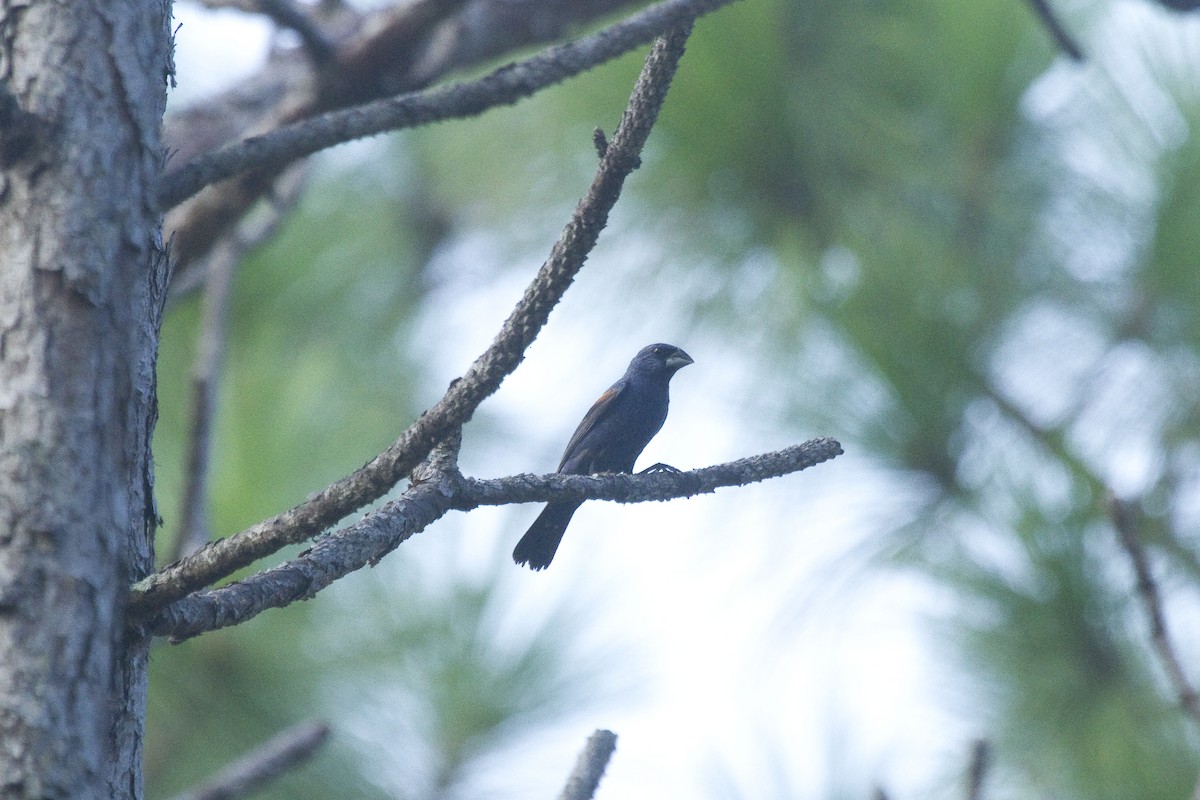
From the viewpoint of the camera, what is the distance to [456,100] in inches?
105

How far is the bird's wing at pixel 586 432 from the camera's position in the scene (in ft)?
16.0

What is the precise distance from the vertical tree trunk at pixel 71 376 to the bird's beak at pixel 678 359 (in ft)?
10.9

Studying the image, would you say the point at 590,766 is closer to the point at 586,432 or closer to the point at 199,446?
the point at 199,446

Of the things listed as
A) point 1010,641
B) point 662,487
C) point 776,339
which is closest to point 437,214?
point 776,339

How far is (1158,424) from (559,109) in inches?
113

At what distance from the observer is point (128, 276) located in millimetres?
1743

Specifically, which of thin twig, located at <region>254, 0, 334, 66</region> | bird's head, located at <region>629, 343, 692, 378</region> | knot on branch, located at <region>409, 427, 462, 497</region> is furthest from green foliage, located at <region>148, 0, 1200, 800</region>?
knot on branch, located at <region>409, 427, 462, 497</region>

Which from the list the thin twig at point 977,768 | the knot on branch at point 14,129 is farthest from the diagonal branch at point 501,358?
the thin twig at point 977,768

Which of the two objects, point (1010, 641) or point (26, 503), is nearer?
point (26, 503)

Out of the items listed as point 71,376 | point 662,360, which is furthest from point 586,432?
point 71,376

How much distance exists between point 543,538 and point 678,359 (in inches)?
44.0

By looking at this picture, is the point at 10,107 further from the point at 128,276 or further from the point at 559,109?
the point at 559,109

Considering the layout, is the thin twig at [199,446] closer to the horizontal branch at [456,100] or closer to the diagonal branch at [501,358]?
the horizontal branch at [456,100]

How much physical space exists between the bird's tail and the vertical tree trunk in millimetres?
2427
